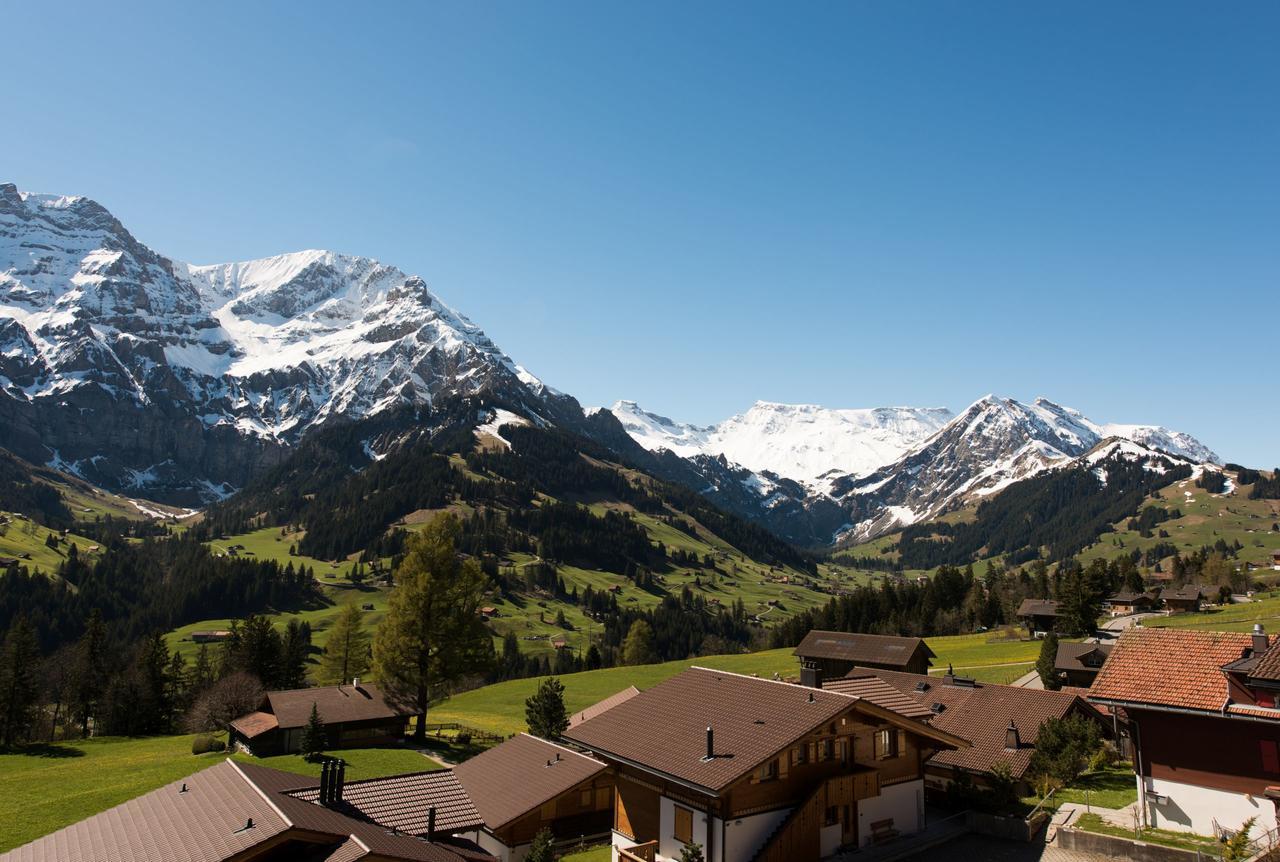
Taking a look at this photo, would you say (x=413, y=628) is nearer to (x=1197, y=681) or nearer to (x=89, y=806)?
(x=89, y=806)

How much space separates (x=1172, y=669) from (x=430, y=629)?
44.3 metres

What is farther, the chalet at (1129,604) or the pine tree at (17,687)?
the chalet at (1129,604)

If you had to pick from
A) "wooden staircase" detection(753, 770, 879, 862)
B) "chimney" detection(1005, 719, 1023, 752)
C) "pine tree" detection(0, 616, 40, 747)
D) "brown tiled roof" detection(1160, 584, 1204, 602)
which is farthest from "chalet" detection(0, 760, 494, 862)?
"brown tiled roof" detection(1160, 584, 1204, 602)

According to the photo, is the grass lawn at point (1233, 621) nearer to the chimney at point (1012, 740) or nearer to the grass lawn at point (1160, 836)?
the chimney at point (1012, 740)

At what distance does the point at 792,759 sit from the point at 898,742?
6.48 m

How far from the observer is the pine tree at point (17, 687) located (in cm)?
7006

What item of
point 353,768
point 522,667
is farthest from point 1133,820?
point 522,667

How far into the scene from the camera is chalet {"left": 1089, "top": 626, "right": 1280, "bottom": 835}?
26.3 meters

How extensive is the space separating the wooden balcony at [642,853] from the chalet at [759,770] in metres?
0.04

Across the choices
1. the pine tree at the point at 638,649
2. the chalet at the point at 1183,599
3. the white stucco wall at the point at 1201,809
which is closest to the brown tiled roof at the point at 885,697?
the white stucco wall at the point at 1201,809

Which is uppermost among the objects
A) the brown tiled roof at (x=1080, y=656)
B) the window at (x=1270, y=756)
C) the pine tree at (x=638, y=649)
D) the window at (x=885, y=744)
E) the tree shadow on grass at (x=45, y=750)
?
the window at (x=1270, y=756)

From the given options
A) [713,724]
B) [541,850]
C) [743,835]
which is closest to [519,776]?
[541,850]

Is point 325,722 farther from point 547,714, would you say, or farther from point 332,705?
point 547,714

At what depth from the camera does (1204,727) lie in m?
27.7
